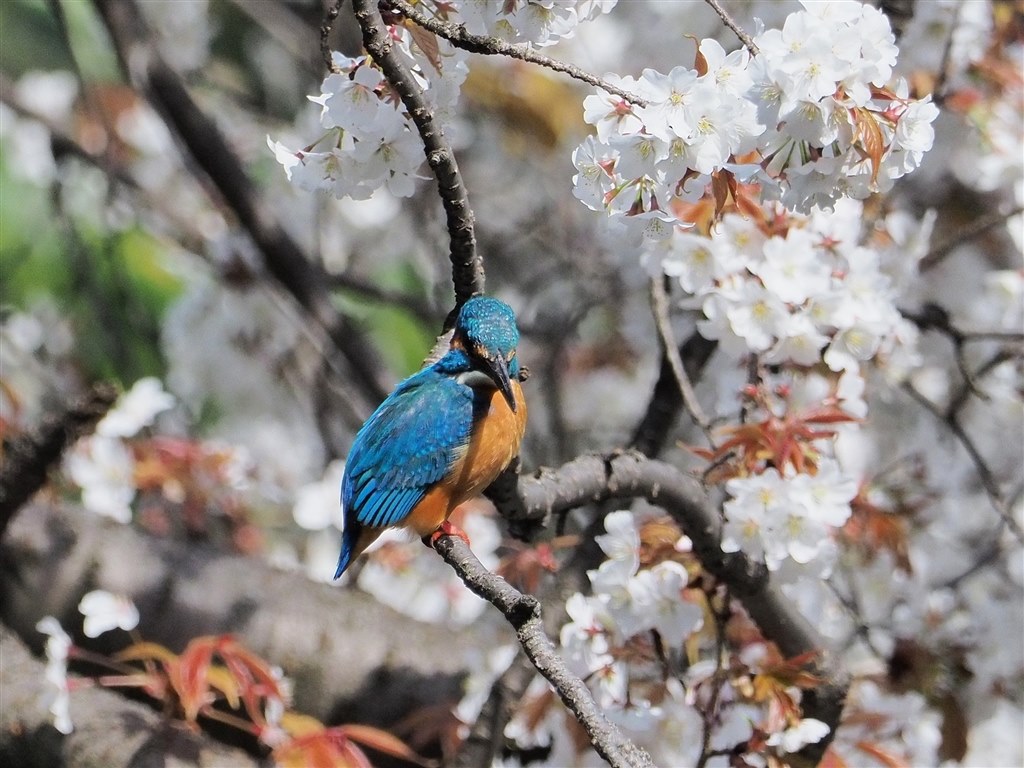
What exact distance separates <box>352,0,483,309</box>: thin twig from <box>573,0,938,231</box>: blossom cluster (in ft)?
0.49

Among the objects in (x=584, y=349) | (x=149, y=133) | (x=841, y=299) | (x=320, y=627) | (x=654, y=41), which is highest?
(x=654, y=41)

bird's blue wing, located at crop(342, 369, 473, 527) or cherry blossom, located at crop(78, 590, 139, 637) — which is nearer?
bird's blue wing, located at crop(342, 369, 473, 527)

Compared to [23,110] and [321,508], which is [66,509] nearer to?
[321,508]

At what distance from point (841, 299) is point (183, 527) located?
1906 mm

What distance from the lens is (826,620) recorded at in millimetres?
2428

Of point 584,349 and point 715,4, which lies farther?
point 584,349

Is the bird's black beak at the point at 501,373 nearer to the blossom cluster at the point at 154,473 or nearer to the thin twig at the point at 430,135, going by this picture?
the thin twig at the point at 430,135

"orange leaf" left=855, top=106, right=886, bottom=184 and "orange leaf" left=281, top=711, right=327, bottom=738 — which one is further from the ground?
"orange leaf" left=855, top=106, right=886, bottom=184

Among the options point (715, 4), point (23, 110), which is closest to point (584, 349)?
point (23, 110)

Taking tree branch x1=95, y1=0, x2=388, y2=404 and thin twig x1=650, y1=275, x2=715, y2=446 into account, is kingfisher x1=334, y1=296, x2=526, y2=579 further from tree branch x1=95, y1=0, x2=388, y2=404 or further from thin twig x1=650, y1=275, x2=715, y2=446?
tree branch x1=95, y1=0, x2=388, y2=404

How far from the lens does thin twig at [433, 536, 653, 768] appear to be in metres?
1.21

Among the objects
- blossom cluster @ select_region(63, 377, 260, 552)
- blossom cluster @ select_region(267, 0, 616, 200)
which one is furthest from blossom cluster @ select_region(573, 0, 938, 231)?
blossom cluster @ select_region(63, 377, 260, 552)

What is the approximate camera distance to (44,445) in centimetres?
219

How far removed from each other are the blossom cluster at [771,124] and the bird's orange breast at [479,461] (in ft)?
1.58
